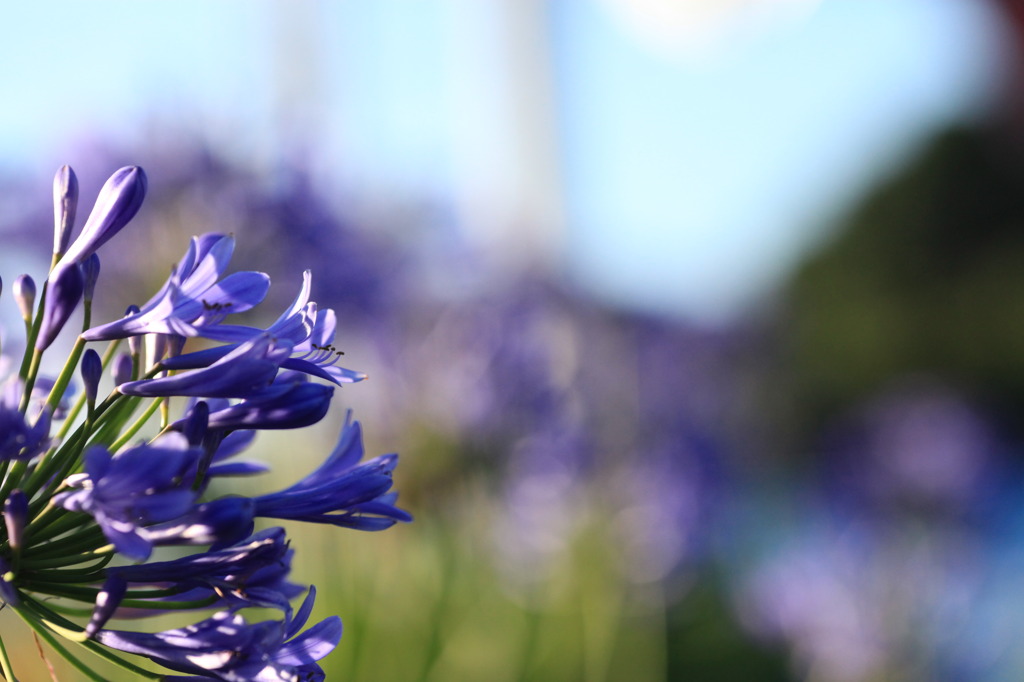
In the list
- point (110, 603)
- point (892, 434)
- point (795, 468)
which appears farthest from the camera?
point (795, 468)

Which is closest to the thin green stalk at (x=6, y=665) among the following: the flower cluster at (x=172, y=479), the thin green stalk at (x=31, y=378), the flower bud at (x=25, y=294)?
the flower cluster at (x=172, y=479)

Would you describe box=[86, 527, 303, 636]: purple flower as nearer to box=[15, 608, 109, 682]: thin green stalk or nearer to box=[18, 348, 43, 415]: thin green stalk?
box=[15, 608, 109, 682]: thin green stalk

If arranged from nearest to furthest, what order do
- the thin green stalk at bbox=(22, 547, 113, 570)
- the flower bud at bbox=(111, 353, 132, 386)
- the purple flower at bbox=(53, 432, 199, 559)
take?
the purple flower at bbox=(53, 432, 199, 559), the thin green stalk at bbox=(22, 547, 113, 570), the flower bud at bbox=(111, 353, 132, 386)

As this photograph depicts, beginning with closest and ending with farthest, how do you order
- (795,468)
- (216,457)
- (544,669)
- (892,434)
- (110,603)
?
(110,603), (216,457), (544,669), (892,434), (795,468)

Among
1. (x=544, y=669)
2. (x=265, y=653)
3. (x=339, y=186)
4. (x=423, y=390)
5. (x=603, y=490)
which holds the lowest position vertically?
(x=544, y=669)

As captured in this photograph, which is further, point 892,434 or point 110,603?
point 892,434

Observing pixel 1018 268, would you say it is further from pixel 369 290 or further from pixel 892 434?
pixel 369 290

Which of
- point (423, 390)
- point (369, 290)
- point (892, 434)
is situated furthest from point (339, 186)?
point (892, 434)

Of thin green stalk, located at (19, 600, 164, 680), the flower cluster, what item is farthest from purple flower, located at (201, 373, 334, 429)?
thin green stalk, located at (19, 600, 164, 680)

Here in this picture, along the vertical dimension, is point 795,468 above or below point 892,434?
below
